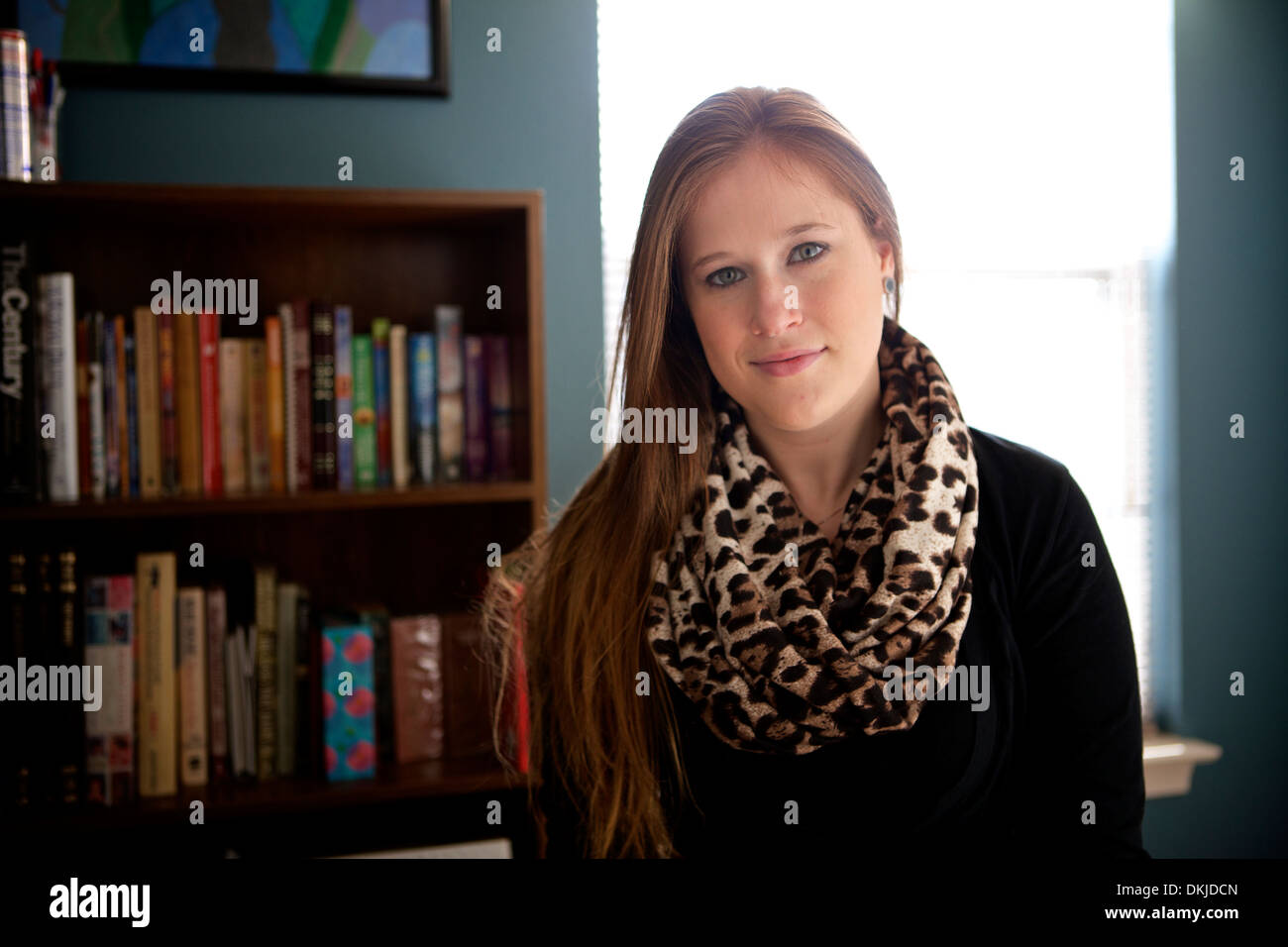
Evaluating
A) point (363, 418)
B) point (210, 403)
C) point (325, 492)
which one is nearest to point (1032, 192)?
point (363, 418)

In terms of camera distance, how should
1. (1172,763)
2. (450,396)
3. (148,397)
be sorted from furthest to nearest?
(1172,763)
(450,396)
(148,397)

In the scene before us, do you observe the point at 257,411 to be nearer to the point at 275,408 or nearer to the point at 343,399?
the point at 275,408

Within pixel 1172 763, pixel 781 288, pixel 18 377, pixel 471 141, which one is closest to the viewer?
pixel 781 288

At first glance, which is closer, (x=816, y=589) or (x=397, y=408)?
(x=816, y=589)

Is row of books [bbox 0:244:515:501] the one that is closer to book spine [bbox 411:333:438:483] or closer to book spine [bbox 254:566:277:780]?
book spine [bbox 411:333:438:483]

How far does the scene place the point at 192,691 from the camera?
1.54m

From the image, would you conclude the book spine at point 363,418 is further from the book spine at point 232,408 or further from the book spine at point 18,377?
the book spine at point 18,377

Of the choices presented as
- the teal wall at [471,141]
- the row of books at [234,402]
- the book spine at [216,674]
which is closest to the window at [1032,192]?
the teal wall at [471,141]

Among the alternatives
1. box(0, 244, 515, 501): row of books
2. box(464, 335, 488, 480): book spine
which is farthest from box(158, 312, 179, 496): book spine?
box(464, 335, 488, 480): book spine

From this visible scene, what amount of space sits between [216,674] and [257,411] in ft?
1.44

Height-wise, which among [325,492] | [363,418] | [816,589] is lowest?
[816,589]

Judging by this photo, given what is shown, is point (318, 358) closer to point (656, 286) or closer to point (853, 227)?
point (656, 286)

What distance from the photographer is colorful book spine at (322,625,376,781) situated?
1.57 m

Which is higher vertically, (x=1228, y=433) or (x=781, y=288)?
(x=781, y=288)
